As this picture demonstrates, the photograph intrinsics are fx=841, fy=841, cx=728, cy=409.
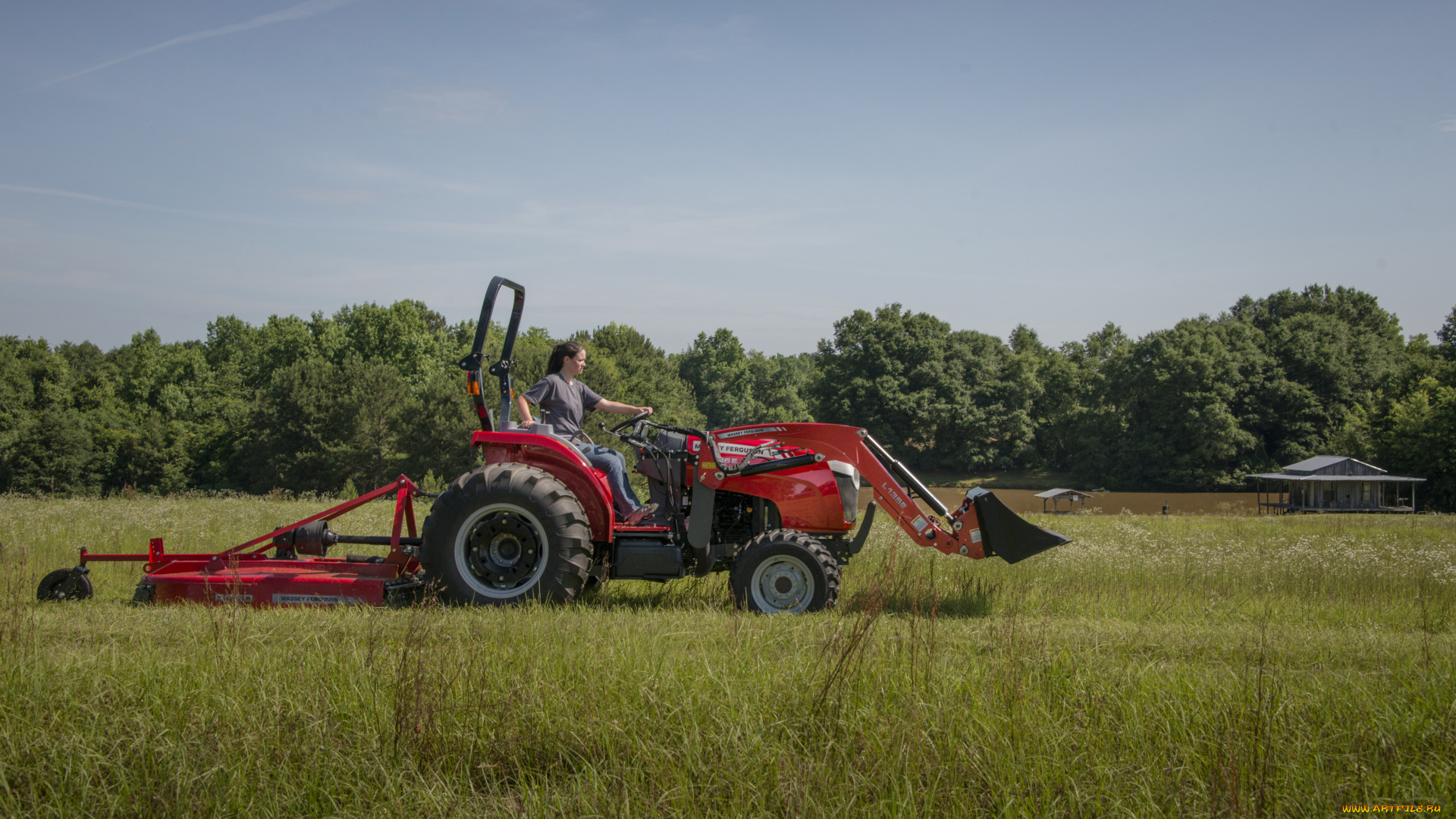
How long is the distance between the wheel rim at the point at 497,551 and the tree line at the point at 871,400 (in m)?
32.4

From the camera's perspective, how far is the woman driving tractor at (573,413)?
6945 millimetres

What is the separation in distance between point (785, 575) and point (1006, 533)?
168 centimetres

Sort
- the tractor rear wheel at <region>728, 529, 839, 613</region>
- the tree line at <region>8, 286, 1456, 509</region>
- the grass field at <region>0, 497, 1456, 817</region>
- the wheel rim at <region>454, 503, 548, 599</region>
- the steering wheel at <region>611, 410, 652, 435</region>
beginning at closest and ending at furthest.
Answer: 1. the grass field at <region>0, 497, 1456, 817</region>
2. the tractor rear wheel at <region>728, 529, 839, 613</region>
3. the wheel rim at <region>454, 503, 548, 599</region>
4. the steering wheel at <region>611, 410, 652, 435</region>
5. the tree line at <region>8, 286, 1456, 509</region>

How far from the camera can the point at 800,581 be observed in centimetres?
629

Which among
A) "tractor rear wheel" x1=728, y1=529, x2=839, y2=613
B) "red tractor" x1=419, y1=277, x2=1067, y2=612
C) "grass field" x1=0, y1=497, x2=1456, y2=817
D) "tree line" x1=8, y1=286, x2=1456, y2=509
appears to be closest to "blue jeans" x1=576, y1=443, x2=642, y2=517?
"red tractor" x1=419, y1=277, x2=1067, y2=612

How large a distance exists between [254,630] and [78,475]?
178ft

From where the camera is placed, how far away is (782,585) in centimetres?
633

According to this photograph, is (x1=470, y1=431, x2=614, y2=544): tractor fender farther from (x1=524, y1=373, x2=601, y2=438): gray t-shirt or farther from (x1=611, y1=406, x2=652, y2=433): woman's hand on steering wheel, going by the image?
(x1=611, y1=406, x2=652, y2=433): woman's hand on steering wheel

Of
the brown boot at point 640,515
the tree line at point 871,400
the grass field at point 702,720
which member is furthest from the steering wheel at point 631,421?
the tree line at point 871,400

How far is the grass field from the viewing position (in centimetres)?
302

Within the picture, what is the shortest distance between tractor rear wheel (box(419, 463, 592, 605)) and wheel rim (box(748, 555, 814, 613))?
1.31 meters

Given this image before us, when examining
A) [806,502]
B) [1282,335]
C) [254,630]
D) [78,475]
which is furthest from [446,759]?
[1282,335]

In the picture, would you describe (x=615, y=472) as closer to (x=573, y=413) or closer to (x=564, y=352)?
(x=573, y=413)

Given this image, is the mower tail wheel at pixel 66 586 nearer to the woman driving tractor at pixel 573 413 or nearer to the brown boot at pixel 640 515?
the woman driving tractor at pixel 573 413
